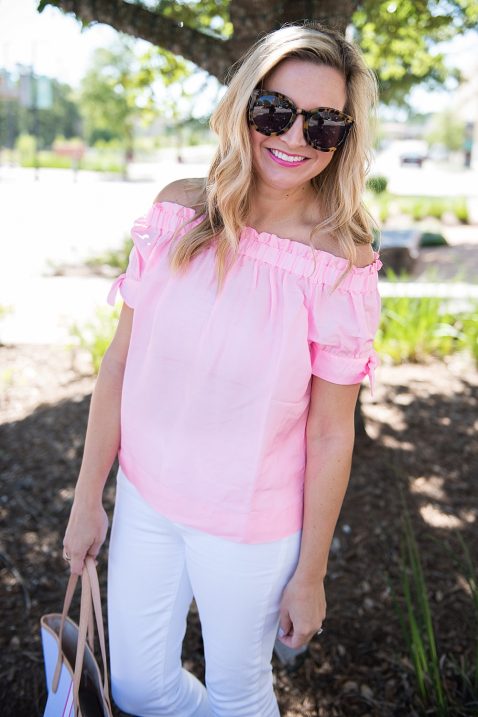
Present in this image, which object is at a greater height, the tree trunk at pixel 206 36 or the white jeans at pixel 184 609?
the tree trunk at pixel 206 36

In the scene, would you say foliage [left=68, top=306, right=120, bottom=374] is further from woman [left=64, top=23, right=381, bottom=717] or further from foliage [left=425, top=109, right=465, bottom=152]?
foliage [left=425, top=109, right=465, bottom=152]

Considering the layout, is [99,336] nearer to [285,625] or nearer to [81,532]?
[81,532]

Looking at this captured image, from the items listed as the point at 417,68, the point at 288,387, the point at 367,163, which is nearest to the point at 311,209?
the point at 367,163

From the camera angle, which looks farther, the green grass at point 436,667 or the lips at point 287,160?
the green grass at point 436,667

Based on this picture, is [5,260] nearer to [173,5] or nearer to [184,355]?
[173,5]

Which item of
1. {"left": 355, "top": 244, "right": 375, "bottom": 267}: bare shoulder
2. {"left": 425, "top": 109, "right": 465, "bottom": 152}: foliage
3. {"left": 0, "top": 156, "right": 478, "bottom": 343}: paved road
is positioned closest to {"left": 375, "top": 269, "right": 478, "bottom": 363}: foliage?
{"left": 0, "top": 156, "right": 478, "bottom": 343}: paved road

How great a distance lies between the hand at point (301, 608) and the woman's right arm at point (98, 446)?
1.57 feet

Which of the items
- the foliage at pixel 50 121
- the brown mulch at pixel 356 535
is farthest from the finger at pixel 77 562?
the foliage at pixel 50 121

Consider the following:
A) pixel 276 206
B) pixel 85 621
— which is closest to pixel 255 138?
pixel 276 206

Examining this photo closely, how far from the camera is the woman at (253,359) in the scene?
1.39 meters

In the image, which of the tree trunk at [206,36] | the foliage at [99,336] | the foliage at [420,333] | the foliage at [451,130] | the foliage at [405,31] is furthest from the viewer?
the foliage at [451,130]

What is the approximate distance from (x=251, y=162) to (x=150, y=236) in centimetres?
28

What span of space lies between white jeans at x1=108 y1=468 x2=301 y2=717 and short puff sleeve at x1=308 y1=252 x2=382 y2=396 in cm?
39

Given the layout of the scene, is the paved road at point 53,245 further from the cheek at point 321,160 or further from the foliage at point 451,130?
the foliage at point 451,130
